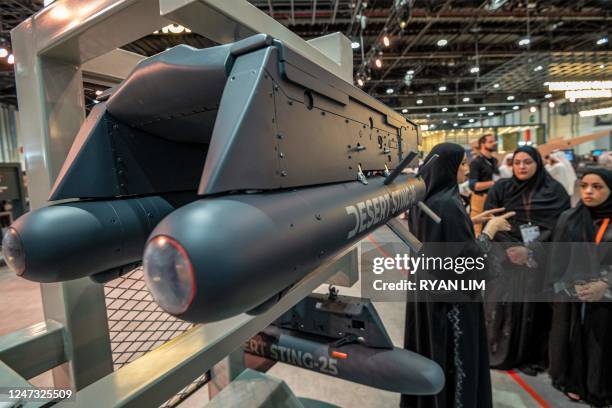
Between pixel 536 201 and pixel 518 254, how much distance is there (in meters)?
0.43

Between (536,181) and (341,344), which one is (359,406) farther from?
(536,181)

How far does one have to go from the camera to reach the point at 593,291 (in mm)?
2037

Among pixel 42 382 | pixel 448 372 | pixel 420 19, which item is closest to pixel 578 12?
pixel 420 19

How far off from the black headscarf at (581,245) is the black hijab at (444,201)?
0.78 meters

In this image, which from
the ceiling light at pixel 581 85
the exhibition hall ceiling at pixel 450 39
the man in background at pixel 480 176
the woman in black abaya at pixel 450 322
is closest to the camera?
the woman in black abaya at pixel 450 322

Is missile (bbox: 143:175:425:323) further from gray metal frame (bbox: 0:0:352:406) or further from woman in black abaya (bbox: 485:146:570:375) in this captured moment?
woman in black abaya (bbox: 485:146:570:375)

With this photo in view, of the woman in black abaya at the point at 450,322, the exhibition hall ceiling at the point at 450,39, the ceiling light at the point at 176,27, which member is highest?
the exhibition hall ceiling at the point at 450,39

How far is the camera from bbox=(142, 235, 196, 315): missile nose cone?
488 mm

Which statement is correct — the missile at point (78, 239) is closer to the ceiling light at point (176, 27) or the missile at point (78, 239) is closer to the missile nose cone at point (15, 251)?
the missile nose cone at point (15, 251)

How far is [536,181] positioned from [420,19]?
5.19 m

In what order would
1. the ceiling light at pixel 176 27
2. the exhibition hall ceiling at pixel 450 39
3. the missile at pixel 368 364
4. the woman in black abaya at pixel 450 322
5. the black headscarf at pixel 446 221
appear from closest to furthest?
1. the ceiling light at pixel 176 27
2. the missile at pixel 368 364
3. the woman in black abaya at pixel 450 322
4. the black headscarf at pixel 446 221
5. the exhibition hall ceiling at pixel 450 39

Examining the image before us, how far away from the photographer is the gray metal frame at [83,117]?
0.84 meters

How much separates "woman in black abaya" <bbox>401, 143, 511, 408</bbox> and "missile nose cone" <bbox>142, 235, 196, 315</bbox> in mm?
1753

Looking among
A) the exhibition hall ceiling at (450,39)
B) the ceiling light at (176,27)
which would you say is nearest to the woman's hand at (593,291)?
the ceiling light at (176,27)
